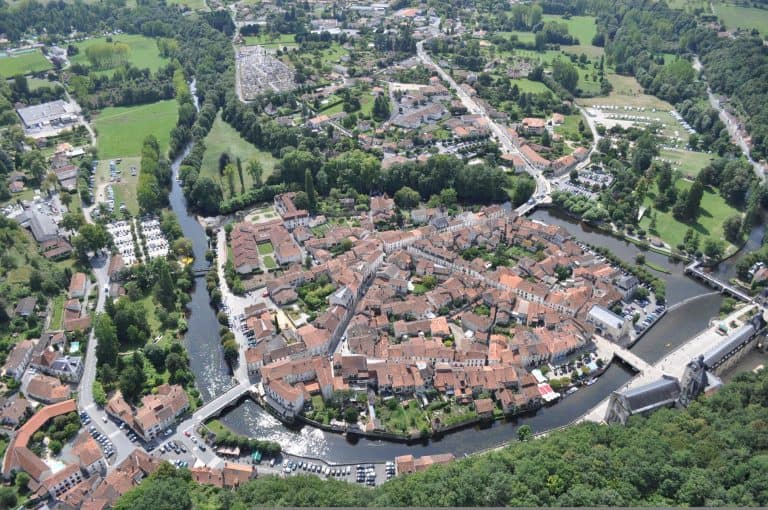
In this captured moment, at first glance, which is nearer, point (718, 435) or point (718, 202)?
point (718, 435)

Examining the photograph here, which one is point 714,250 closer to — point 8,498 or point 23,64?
point 8,498

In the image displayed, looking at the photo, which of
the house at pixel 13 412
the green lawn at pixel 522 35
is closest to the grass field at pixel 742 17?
the green lawn at pixel 522 35

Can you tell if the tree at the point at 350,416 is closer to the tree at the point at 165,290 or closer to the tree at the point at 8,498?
the tree at the point at 165,290

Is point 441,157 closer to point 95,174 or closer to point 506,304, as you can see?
point 506,304

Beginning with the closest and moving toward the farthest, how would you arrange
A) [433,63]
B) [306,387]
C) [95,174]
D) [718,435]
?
[718,435] → [306,387] → [95,174] → [433,63]

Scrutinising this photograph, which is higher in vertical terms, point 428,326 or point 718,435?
point 718,435

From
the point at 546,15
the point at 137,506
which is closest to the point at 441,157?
the point at 137,506

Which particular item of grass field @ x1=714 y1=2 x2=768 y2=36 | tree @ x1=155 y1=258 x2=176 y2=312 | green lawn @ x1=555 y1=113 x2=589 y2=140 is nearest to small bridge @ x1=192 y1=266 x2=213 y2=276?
tree @ x1=155 y1=258 x2=176 y2=312
